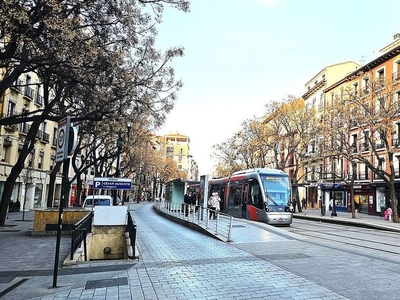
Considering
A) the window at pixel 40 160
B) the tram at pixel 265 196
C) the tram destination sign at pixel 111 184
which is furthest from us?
the window at pixel 40 160

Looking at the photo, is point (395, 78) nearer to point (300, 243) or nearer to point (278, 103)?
point (278, 103)

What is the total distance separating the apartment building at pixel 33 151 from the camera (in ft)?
91.9

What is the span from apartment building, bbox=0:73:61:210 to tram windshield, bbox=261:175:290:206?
15.9m

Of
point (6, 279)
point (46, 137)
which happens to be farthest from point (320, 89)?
point (6, 279)

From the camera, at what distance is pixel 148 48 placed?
1499 cm

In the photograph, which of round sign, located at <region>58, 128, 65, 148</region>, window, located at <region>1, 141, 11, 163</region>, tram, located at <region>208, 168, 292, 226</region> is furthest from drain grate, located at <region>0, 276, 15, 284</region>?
window, located at <region>1, 141, 11, 163</region>

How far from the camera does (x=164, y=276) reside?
24.0 ft

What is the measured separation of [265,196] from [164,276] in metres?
13.7

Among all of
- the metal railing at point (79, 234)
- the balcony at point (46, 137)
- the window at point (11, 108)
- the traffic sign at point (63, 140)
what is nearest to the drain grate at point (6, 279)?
the metal railing at point (79, 234)

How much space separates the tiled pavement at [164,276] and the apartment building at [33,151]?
16.5 meters

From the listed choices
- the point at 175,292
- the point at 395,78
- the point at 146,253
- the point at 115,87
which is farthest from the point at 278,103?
the point at 175,292

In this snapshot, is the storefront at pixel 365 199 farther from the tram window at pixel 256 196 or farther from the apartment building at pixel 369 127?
the tram window at pixel 256 196

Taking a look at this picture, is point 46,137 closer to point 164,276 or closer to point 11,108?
point 11,108

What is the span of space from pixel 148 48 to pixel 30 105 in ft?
71.5
